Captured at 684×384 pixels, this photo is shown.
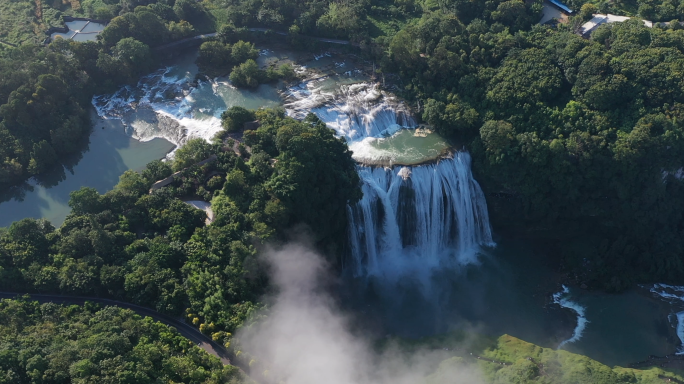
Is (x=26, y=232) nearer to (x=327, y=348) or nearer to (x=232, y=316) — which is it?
(x=232, y=316)

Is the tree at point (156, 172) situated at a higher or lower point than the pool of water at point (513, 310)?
higher

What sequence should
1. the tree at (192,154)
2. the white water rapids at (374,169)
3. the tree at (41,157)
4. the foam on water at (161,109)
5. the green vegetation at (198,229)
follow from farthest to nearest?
the foam on water at (161,109)
the tree at (41,157)
the white water rapids at (374,169)
the tree at (192,154)
the green vegetation at (198,229)

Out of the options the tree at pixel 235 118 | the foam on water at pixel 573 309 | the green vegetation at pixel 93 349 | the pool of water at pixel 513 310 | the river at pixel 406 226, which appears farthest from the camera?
the tree at pixel 235 118

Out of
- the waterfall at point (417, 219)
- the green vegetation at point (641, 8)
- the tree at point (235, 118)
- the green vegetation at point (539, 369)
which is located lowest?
the green vegetation at point (539, 369)

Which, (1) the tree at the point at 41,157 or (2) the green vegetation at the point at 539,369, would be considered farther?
(1) the tree at the point at 41,157

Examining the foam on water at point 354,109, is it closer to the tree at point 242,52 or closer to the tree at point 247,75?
the tree at point 247,75

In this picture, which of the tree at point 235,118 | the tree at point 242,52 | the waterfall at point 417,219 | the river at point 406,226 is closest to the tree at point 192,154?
the tree at point 235,118

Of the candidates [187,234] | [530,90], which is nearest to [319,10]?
[530,90]

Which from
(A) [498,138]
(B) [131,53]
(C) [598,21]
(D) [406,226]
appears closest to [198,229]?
(D) [406,226]
